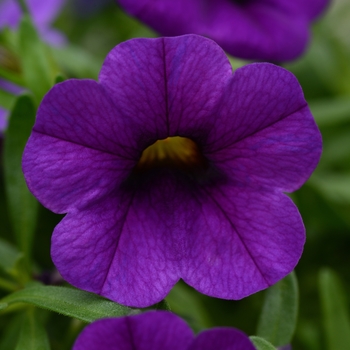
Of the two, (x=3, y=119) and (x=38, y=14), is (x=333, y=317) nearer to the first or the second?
(x=3, y=119)

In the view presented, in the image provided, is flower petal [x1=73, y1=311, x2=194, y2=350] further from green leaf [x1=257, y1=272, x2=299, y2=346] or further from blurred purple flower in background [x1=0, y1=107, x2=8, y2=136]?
blurred purple flower in background [x1=0, y1=107, x2=8, y2=136]

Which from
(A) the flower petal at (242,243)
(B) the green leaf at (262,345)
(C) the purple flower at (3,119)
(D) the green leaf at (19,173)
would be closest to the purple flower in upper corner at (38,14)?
(C) the purple flower at (3,119)

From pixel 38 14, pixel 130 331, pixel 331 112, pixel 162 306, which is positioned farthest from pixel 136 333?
pixel 38 14

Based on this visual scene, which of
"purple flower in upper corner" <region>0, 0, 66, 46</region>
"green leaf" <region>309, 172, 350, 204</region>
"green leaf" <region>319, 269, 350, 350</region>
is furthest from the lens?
"purple flower in upper corner" <region>0, 0, 66, 46</region>

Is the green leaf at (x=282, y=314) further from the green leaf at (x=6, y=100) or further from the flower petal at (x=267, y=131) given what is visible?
the green leaf at (x=6, y=100)

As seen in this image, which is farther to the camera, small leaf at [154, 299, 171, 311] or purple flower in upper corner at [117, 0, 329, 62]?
purple flower in upper corner at [117, 0, 329, 62]

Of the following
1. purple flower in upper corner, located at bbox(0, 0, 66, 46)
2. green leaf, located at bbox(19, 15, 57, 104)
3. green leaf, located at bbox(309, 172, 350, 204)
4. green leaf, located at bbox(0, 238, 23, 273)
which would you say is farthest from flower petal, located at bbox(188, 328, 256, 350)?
purple flower in upper corner, located at bbox(0, 0, 66, 46)

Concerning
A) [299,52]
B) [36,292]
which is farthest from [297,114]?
[299,52]
